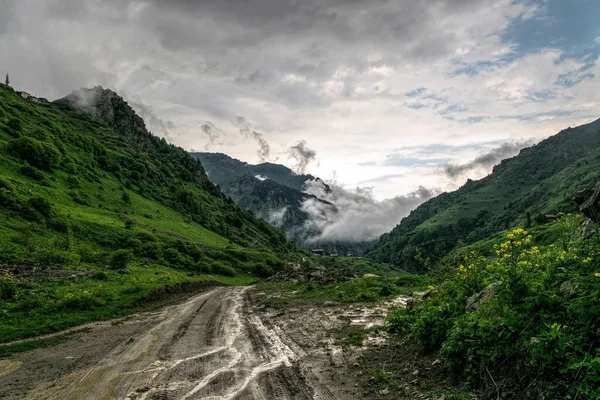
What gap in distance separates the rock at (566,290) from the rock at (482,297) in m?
1.66

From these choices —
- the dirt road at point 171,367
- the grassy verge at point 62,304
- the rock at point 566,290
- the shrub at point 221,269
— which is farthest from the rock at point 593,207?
the shrub at point 221,269

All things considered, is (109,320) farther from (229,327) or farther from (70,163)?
(70,163)

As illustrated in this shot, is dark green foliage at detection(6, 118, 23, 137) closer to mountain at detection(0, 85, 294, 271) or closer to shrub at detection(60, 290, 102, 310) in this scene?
mountain at detection(0, 85, 294, 271)

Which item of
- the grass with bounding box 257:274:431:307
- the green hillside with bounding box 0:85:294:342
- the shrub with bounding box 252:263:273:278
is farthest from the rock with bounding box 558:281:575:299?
the shrub with bounding box 252:263:273:278

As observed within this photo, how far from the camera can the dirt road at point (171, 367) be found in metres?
9.30

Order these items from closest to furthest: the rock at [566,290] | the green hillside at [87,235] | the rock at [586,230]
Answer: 1. the rock at [566,290]
2. the rock at [586,230]
3. the green hillside at [87,235]

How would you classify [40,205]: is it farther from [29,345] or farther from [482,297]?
[482,297]

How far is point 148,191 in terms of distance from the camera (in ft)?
383

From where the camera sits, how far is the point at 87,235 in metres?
50.3

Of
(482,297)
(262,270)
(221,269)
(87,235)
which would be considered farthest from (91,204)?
(482,297)

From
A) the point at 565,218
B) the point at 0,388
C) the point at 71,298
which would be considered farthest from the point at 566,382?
the point at 71,298

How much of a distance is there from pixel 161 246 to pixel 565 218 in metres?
62.6

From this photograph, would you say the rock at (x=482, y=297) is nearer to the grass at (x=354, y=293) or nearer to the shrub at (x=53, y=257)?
the grass at (x=354, y=293)

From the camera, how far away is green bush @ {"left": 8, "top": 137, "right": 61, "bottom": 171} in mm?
68500
